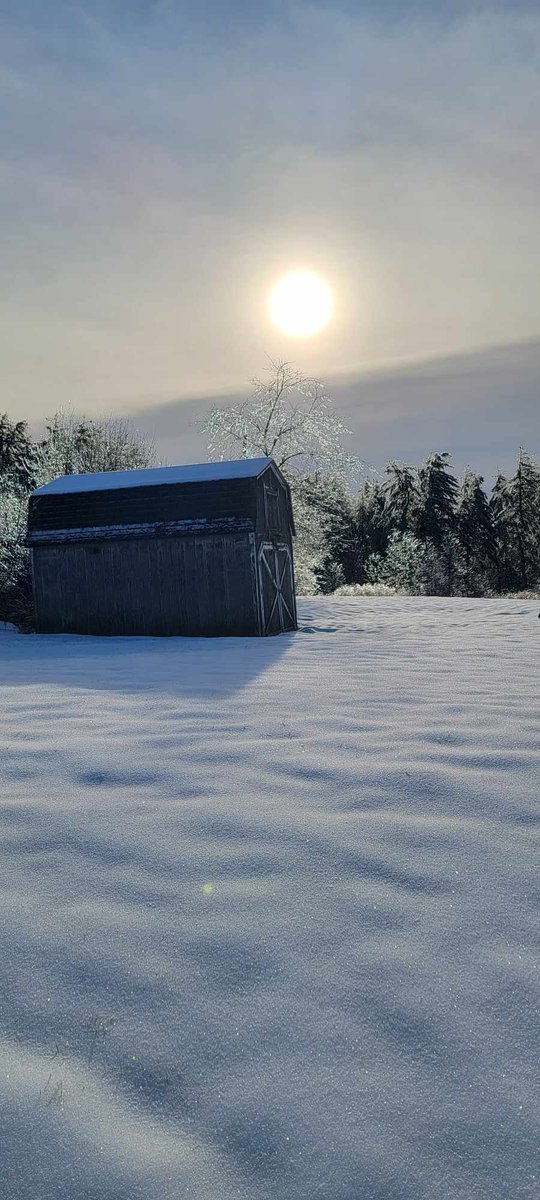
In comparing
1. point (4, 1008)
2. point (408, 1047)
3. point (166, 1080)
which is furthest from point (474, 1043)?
point (4, 1008)

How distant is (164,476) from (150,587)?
2490 mm

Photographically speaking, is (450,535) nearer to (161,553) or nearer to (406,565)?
(406,565)

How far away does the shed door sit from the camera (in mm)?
15383

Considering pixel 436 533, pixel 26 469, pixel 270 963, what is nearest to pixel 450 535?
pixel 436 533

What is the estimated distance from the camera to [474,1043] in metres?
1.91

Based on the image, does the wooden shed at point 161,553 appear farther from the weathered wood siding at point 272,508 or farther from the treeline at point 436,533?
the treeline at point 436,533

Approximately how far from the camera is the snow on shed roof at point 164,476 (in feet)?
50.7

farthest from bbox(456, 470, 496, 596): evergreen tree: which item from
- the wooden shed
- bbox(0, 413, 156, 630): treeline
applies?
the wooden shed

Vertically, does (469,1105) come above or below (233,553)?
below

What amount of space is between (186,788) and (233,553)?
38.1 ft

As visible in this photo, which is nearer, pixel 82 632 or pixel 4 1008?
pixel 4 1008

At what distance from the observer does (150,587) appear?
15.6m

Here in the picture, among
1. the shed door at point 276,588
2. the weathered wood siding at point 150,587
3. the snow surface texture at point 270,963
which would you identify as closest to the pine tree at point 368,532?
the shed door at point 276,588

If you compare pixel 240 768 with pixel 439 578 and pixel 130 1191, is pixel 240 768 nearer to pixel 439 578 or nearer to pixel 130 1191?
pixel 130 1191
